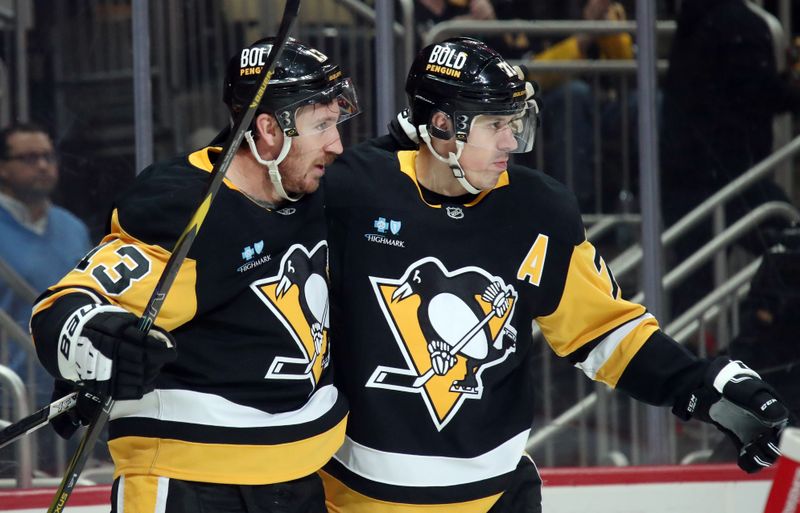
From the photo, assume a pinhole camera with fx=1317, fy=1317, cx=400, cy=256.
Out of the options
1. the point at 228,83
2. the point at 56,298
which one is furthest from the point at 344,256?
the point at 56,298

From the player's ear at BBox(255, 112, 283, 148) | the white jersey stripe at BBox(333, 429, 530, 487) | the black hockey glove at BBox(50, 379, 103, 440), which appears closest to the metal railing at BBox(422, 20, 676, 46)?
the player's ear at BBox(255, 112, 283, 148)

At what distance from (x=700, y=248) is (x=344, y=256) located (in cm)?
180

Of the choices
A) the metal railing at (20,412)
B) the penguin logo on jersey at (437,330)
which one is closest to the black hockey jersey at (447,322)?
the penguin logo on jersey at (437,330)

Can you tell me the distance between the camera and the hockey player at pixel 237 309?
2.15 meters

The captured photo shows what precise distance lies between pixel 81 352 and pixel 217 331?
290 mm

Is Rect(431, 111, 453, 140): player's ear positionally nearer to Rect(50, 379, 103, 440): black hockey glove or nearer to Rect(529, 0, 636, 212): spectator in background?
Rect(50, 379, 103, 440): black hockey glove

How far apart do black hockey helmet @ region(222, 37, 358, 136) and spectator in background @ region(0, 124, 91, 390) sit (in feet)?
A: 4.58

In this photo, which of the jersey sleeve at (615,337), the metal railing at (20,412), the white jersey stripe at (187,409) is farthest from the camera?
the metal railing at (20,412)

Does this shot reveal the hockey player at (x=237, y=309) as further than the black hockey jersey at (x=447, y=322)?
No

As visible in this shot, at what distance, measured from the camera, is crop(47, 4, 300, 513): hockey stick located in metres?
2.04

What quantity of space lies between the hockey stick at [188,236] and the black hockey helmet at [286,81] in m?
0.06

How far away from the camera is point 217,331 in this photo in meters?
2.21

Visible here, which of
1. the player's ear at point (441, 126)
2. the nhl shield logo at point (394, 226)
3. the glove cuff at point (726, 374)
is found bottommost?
the glove cuff at point (726, 374)

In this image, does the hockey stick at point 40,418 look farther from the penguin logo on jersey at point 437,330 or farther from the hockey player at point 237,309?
the penguin logo on jersey at point 437,330
